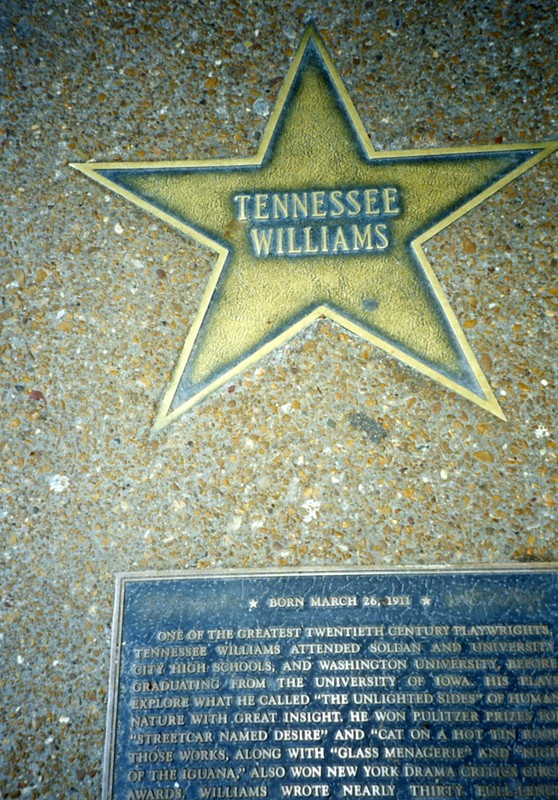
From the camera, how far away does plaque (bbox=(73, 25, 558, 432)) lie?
220 cm

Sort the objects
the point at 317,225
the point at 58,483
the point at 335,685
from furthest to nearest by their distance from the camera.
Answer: the point at 317,225 → the point at 58,483 → the point at 335,685

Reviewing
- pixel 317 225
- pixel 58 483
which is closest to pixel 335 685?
pixel 58 483

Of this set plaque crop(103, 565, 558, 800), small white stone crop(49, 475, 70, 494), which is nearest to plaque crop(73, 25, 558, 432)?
small white stone crop(49, 475, 70, 494)

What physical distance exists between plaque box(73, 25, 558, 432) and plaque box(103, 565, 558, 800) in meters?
0.67

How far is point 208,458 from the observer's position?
2.16 m

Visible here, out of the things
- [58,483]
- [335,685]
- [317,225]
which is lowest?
[335,685]

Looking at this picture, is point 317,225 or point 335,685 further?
point 317,225

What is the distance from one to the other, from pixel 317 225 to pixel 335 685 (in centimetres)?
165

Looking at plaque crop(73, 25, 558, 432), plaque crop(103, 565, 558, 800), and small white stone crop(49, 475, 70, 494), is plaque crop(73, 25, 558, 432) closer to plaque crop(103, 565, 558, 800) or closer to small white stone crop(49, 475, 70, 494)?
small white stone crop(49, 475, 70, 494)

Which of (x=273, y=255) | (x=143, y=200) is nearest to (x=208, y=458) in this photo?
(x=273, y=255)

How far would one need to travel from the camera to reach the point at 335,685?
1924 millimetres

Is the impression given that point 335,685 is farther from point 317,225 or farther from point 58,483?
point 317,225

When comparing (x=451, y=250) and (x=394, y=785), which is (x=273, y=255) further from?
(x=394, y=785)

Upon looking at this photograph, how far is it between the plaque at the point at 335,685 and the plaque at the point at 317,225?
67 centimetres
